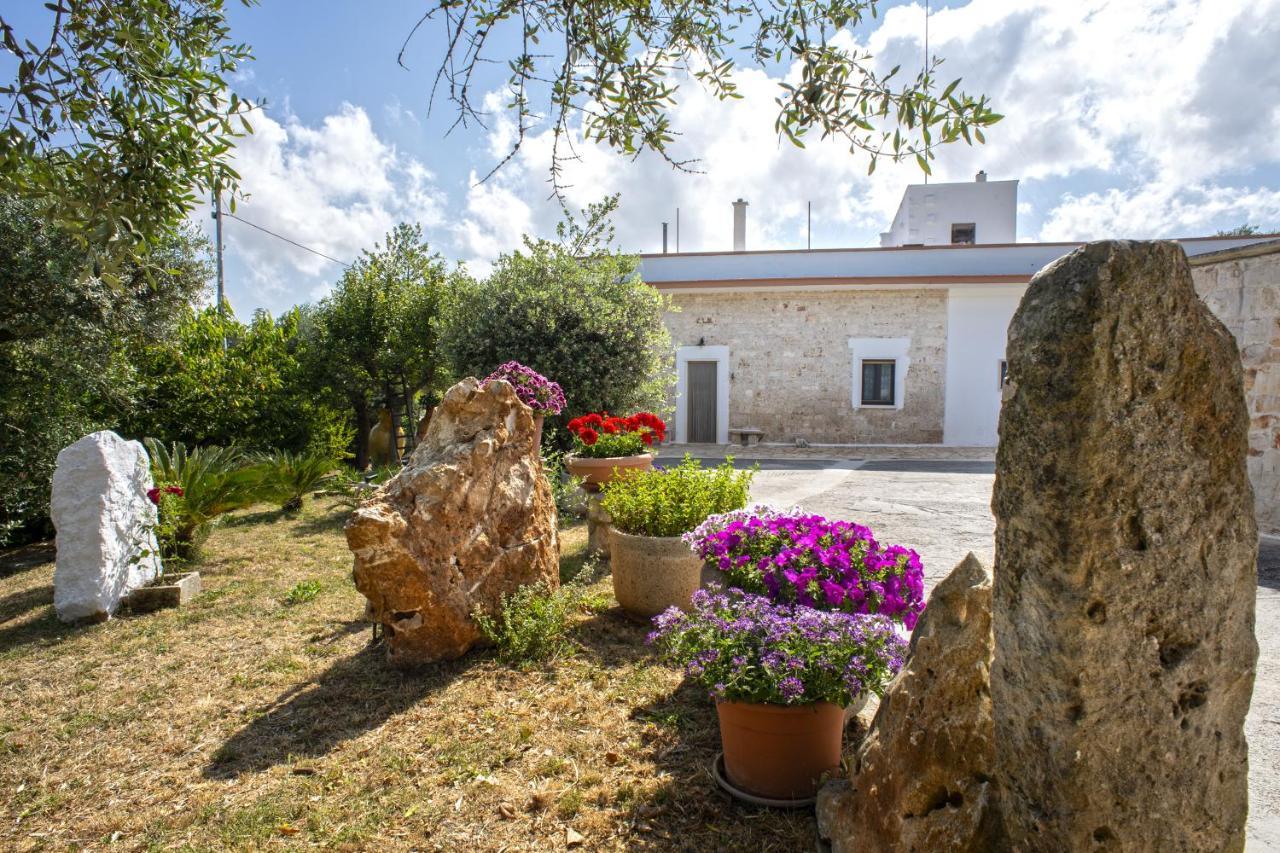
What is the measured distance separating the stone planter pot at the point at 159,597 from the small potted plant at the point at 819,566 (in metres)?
4.30

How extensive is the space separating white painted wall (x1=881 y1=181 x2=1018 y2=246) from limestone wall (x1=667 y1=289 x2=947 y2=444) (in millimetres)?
9176

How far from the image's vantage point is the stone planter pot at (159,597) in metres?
5.29

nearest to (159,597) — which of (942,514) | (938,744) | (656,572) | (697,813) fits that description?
(656,572)

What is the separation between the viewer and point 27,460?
6867mm

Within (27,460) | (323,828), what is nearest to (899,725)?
(323,828)

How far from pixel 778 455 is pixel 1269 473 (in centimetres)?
932

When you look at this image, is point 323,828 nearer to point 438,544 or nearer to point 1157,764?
point 438,544

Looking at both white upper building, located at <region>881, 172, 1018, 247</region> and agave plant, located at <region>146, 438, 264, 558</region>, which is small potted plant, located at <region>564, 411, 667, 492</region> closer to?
agave plant, located at <region>146, 438, 264, 558</region>

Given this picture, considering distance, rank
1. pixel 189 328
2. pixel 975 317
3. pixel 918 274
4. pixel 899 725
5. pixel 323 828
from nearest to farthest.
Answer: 1. pixel 899 725
2. pixel 323 828
3. pixel 189 328
4. pixel 975 317
5. pixel 918 274

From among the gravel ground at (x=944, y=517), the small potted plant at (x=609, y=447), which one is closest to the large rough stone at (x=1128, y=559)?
the gravel ground at (x=944, y=517)

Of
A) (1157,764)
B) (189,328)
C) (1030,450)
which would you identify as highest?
(189,328)

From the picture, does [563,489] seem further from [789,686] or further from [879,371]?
[879,371]

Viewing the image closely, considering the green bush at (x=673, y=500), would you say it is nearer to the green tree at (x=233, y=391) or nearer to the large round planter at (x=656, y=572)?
the large round planter at (x=656, y=572)

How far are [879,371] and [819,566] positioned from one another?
603 inches
